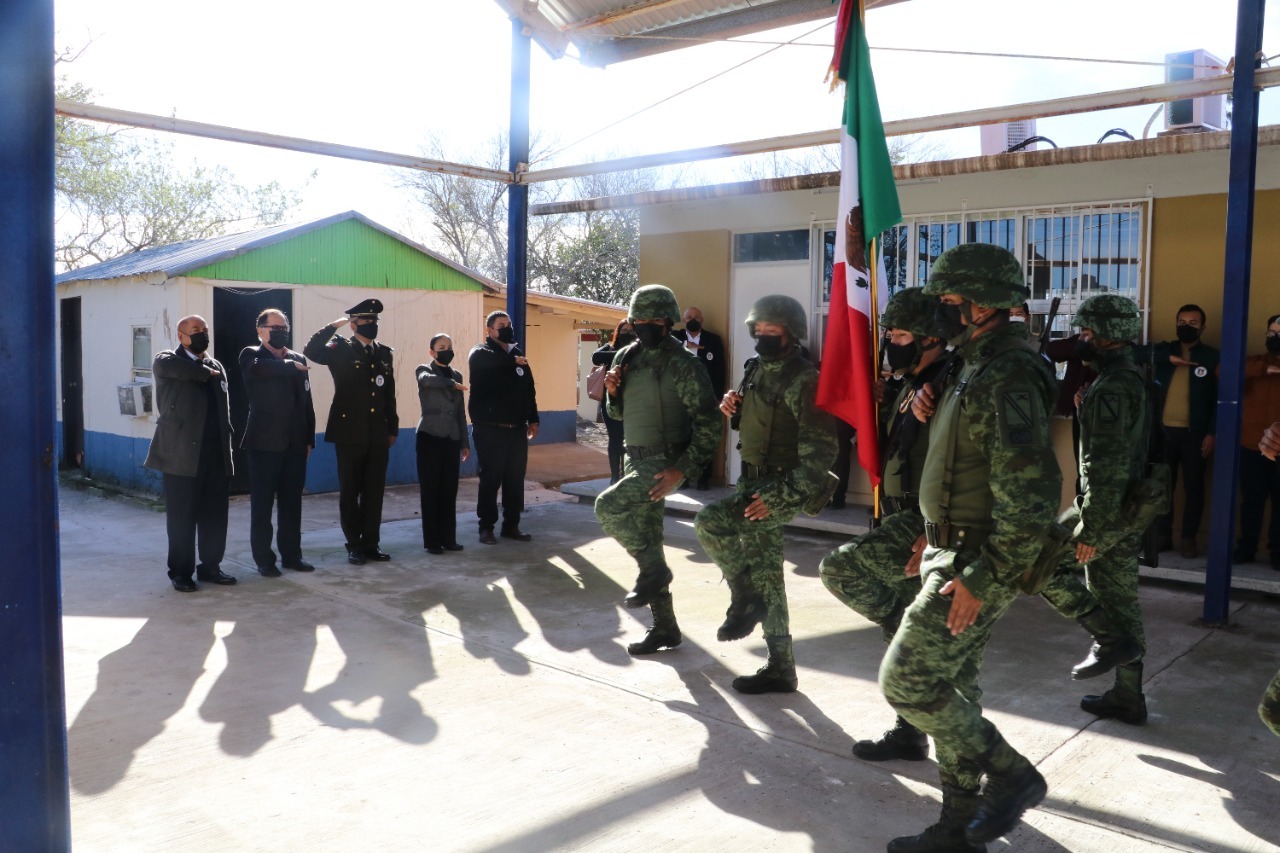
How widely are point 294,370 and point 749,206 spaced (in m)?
4.82

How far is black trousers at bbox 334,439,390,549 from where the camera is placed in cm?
746

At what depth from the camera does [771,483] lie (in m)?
4.48

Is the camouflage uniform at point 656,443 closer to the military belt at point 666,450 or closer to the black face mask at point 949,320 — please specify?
the military belt at point 666,450

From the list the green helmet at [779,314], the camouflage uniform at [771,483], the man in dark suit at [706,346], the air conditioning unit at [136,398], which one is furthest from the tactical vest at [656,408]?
the air conditioning unit at [136,398]

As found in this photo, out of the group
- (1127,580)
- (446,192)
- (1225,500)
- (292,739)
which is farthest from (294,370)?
(446,192)

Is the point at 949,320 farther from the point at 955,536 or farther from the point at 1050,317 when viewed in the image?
the point at 1050,317

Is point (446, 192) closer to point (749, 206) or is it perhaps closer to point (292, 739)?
point (749, 206)

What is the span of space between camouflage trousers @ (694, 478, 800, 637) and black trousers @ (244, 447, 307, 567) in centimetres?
359

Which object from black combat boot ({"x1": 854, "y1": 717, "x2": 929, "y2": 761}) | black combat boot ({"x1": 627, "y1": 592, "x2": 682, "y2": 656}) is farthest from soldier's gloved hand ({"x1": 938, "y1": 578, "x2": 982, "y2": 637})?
black combat boot ({"x1": 627, "y1": 592, "x2": 682, "y2": 656})

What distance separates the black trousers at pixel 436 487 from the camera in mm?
7848

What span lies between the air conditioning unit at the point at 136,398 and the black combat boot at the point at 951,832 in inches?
385

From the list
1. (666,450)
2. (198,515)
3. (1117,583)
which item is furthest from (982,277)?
(198,515)

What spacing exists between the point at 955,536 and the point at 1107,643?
154 cm

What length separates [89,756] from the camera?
151 inches
